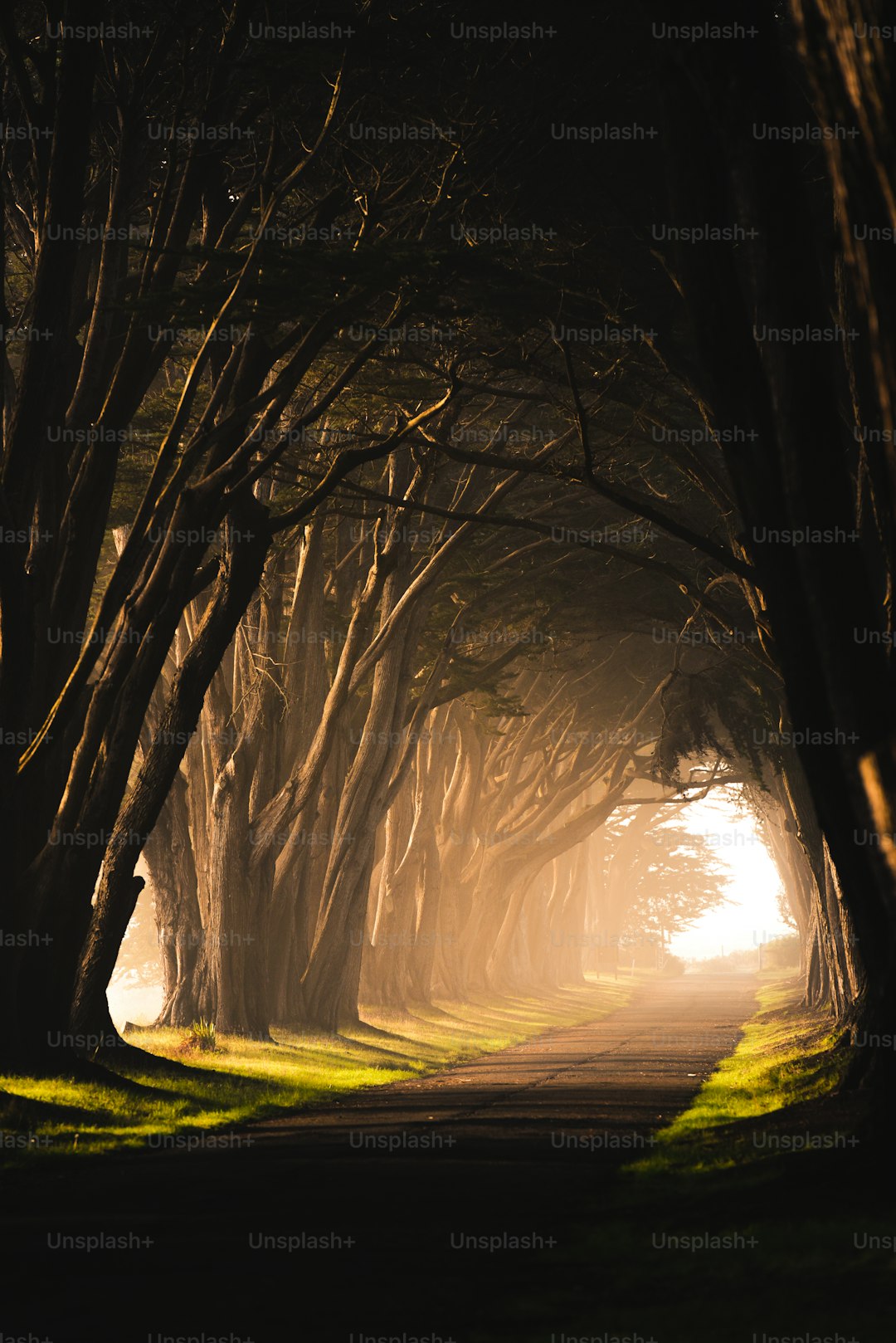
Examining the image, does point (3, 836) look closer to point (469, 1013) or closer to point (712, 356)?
point (712, 356)

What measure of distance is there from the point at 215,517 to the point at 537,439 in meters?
7.36

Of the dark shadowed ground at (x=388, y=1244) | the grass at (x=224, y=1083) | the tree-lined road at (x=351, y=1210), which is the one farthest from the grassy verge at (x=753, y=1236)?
the grass at (x=224, y=1083)

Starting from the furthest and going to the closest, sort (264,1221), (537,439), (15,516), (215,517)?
(537,439)
(215,517)
(15,516)
(264,1221)

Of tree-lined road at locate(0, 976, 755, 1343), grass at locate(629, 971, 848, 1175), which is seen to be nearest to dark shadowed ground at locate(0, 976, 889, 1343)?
tree-lined road at locate(0, 976, 755, 1343)

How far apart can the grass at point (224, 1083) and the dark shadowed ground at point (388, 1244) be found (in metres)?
0.72

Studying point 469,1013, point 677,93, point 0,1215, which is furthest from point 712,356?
point 469,1013

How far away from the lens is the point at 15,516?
1295 centimetres

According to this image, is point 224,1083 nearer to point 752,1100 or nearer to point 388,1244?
point 752,1100

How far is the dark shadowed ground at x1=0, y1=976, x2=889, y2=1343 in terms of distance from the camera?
17.1 ft

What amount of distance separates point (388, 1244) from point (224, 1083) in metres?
9.10

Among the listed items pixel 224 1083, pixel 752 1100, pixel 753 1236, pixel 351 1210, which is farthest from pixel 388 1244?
pixel 224 1083

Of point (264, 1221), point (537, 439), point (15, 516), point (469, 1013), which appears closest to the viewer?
point (264, 1221)

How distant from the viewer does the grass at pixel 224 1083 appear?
36.1ft

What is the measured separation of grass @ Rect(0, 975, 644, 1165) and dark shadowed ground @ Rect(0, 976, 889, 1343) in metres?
0.72
